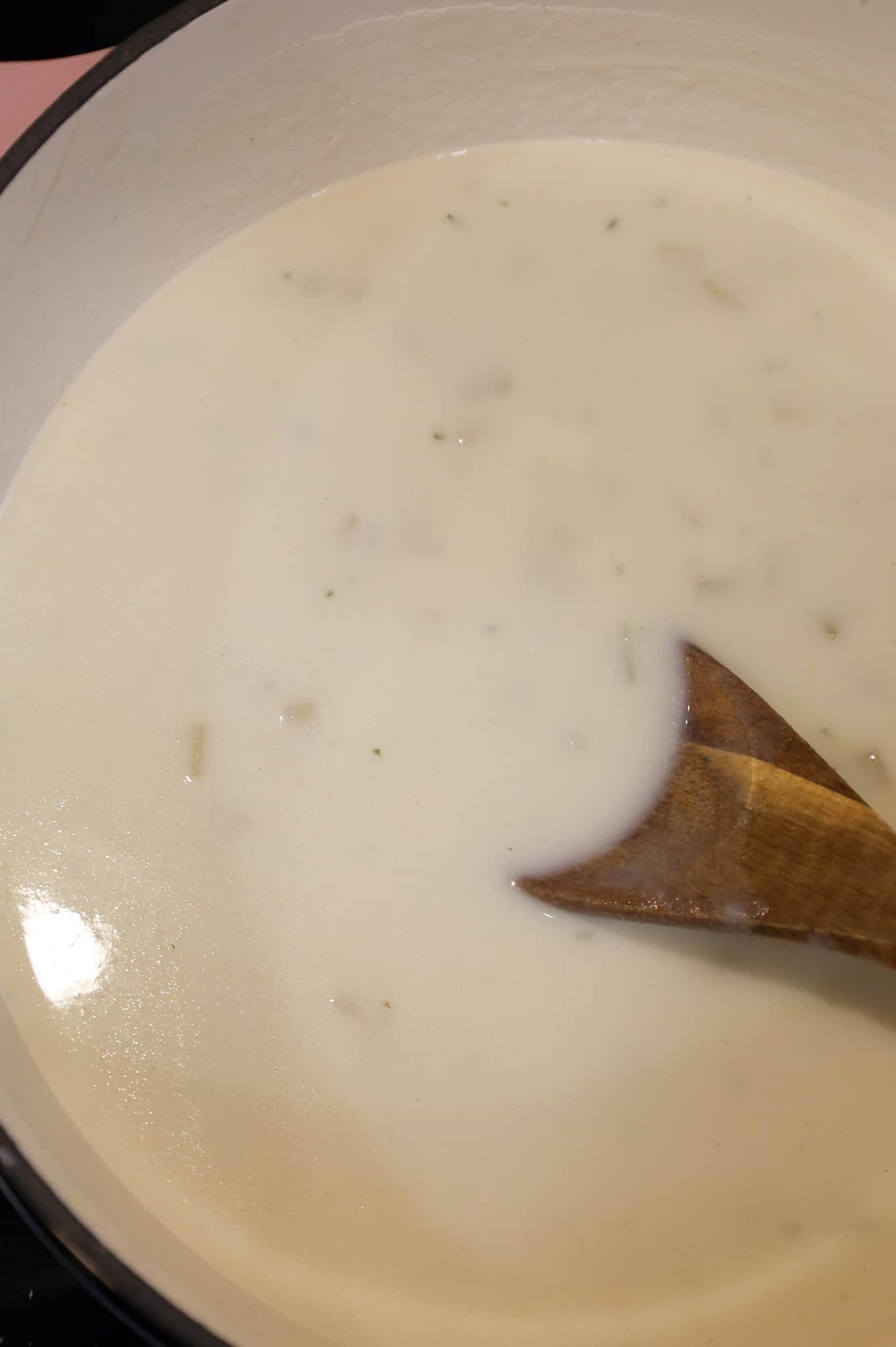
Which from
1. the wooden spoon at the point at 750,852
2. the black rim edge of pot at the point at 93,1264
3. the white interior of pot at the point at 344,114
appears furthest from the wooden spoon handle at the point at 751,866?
the white interior of pot at the point at 344,114

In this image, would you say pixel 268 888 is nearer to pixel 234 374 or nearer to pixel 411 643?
pixel 411 643

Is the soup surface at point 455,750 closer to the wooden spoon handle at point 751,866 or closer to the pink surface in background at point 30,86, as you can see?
the wooden spoon handle at point 751,866

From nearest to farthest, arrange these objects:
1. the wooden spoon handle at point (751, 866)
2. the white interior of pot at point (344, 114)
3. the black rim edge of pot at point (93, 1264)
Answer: the black rim edge of pot at point (93, 1264)
the wooden spoon handle at point (751, 866)
the white interior of pot at point (344, 114)

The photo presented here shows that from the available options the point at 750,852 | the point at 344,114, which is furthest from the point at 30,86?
the point at 750,852

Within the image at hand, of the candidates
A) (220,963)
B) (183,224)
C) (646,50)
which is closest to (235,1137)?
(220,963)

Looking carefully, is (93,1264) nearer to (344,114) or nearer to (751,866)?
(751,866)
